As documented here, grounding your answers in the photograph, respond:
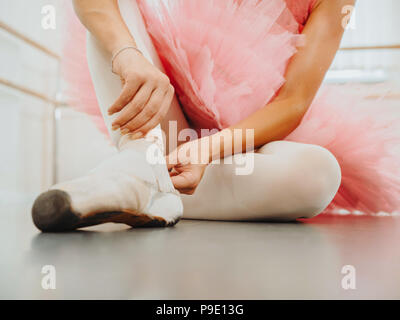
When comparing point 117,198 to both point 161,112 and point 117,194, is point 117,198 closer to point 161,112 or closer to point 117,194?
point 117,194

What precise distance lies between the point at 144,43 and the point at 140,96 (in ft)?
0.68

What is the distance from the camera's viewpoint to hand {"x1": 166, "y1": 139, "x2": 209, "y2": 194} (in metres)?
0.46

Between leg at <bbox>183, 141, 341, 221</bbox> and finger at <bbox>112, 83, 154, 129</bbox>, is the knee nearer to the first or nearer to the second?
leg at <bbox>183, 141, 341, 221</bbox>

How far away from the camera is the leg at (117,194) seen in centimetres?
37

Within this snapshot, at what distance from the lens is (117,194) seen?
39 cm

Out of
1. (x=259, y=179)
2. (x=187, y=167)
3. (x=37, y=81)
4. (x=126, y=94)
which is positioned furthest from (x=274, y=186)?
(x=37, y=81)

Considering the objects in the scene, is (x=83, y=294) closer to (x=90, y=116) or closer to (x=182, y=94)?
(x=182, y=94)

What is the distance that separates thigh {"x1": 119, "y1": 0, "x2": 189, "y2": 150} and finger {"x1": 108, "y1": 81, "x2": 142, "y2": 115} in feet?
0.52

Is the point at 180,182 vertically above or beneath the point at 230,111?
beneath

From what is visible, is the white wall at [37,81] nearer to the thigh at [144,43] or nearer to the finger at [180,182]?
the thigh at [144,43]

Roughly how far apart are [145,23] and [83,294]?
51cm

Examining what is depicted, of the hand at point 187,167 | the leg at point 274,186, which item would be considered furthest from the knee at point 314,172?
the hand at point 187,167

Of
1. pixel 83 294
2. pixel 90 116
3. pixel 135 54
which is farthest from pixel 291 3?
pixel 83 294

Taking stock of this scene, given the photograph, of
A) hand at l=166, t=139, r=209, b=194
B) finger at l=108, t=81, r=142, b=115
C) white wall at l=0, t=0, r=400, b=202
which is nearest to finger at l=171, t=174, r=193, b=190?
hand at l=166, t=139, r=209, b=194
